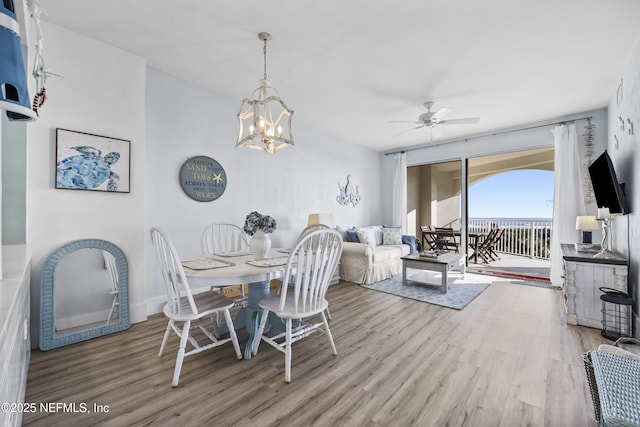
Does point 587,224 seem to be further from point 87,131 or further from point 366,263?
point 87,131

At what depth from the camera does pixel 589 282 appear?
109 inches

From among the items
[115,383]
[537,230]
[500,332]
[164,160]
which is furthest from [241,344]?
[537,230]

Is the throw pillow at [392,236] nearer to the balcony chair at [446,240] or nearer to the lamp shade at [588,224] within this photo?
the balcony chair at [446,240]

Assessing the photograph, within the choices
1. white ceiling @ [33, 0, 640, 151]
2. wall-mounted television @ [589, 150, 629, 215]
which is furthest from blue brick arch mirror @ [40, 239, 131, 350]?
wall-mounted television @ [589, 150, 629, 215]

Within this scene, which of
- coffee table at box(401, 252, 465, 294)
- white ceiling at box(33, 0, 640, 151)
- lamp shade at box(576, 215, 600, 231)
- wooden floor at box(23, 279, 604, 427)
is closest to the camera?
wooden floor at box(23, 279, 604, 427)

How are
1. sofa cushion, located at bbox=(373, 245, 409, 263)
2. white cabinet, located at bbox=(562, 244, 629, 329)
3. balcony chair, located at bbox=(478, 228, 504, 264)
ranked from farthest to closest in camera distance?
balcony chair, located at bbox=(478, 228, 504, 264), sofa cushion, located at bbox=(373, 245, 409, 263), white cabinet, located at bbox=(562, 244, 629, 329)

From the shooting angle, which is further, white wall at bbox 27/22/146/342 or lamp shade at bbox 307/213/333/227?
lamp shade at bbox 307/213/333/227

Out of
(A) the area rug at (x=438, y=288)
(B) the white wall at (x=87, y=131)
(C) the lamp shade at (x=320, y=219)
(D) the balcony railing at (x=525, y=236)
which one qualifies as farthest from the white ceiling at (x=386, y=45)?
(D) the balcony railing at (x=525, y=236)

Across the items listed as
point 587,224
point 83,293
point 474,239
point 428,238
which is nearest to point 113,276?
point 83,293

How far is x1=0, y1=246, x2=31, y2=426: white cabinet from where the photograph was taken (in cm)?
81

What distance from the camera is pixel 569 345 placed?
238 centimetres

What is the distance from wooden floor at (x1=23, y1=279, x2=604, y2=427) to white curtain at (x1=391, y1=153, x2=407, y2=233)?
371cm

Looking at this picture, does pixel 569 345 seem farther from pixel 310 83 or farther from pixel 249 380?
pixel 310 83

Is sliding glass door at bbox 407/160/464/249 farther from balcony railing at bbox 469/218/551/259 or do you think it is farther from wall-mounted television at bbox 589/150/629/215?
wall-mounted television at bbox 589/150/629/215
